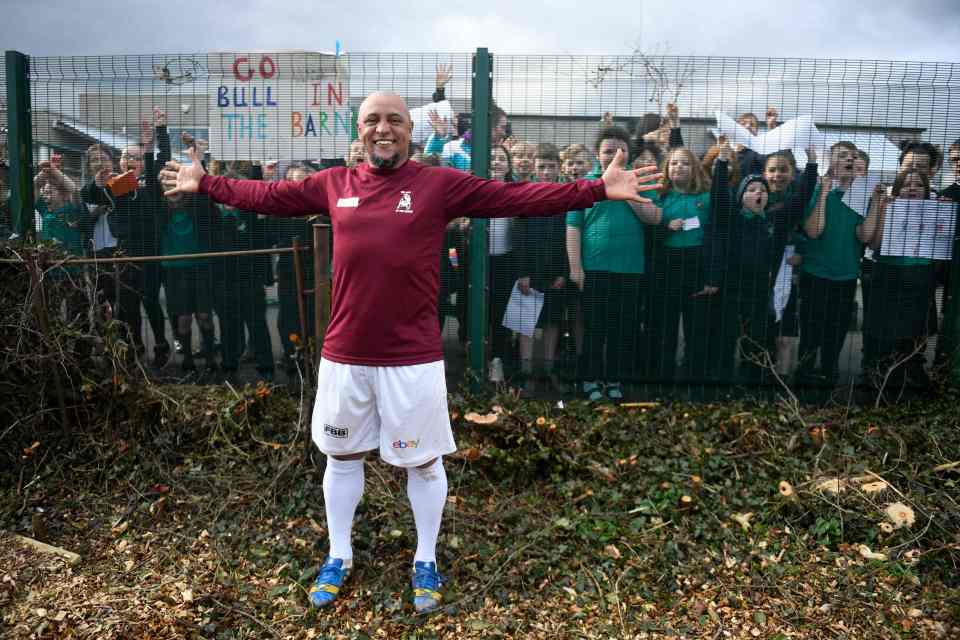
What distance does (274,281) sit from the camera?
5.75 meters

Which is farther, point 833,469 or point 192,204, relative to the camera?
point 192,204

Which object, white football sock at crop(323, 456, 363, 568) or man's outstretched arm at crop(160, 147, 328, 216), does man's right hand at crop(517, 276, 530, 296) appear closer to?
man's outstretched arm at crop(160, 147, 328, 216)

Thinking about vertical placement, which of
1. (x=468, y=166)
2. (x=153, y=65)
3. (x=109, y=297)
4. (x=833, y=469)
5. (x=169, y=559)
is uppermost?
(x=153, y=65)

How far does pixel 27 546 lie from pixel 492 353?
3103 millimetres

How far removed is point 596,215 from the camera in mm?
5387

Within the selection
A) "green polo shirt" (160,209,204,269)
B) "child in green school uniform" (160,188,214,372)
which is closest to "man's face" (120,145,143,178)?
"child in green school uniform" (160,188,214,372)

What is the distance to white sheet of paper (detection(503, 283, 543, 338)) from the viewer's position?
5543mm

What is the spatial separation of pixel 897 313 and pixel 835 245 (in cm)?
68

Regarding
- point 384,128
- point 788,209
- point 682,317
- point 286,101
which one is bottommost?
point 682,317

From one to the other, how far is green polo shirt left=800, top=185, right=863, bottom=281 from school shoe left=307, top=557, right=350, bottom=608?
3842 mm

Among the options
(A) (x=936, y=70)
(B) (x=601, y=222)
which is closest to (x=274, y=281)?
(B) (x=601, y=222)

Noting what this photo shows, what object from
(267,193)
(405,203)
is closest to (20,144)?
(267,193)

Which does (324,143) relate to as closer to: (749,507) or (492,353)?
(492,353)

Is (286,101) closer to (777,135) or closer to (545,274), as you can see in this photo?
(545,274)
